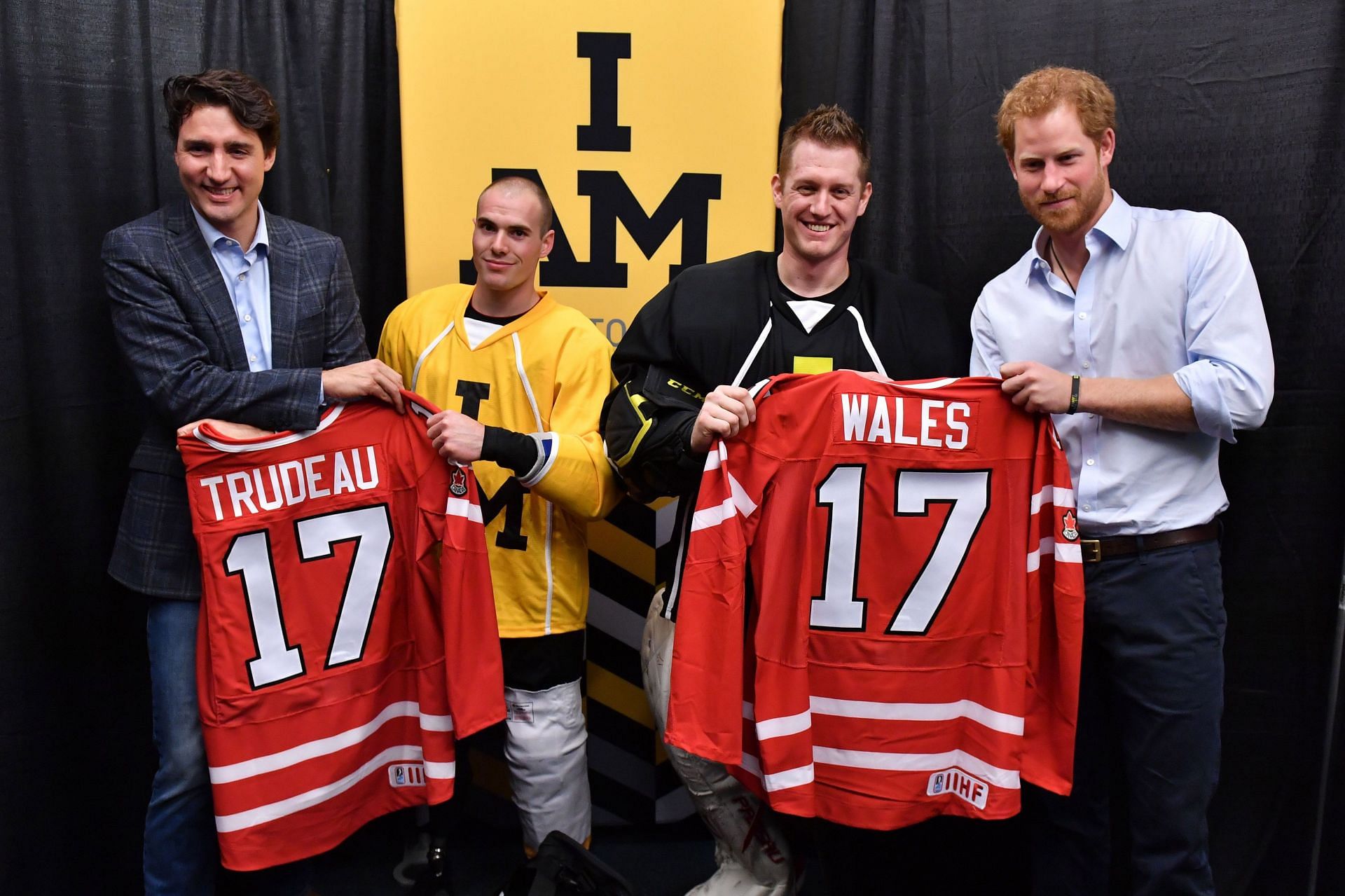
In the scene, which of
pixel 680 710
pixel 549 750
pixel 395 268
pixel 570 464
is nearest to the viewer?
pixel 680 710

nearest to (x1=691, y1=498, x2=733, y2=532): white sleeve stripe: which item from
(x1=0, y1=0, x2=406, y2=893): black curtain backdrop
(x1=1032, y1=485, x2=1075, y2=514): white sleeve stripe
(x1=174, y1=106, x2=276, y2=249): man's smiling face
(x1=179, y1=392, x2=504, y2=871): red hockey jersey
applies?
(x1=179, y1=392, x2=504, y2=871): red hockey jersey

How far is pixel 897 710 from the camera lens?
1.65 metres

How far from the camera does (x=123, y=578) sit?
5.50 ft

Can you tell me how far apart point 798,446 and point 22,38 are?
5.58 feet

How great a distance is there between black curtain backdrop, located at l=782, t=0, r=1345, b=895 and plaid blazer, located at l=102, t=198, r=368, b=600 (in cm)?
138

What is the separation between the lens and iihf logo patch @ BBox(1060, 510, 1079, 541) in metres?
1.57

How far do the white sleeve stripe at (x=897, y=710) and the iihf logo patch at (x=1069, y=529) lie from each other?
0.32 m

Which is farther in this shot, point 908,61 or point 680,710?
point 908,61

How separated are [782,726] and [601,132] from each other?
1383 mm

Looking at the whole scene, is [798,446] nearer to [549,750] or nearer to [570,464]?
[570,464]

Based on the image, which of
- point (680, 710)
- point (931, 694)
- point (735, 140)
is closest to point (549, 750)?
point (680, 710)

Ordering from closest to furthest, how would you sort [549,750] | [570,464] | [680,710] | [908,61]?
[680,710] < [570,464] < [549,750] < [908,61]

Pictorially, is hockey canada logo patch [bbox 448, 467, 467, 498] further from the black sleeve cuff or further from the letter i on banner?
the letter i on banner

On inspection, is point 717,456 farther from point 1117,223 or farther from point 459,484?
point 1117,223
